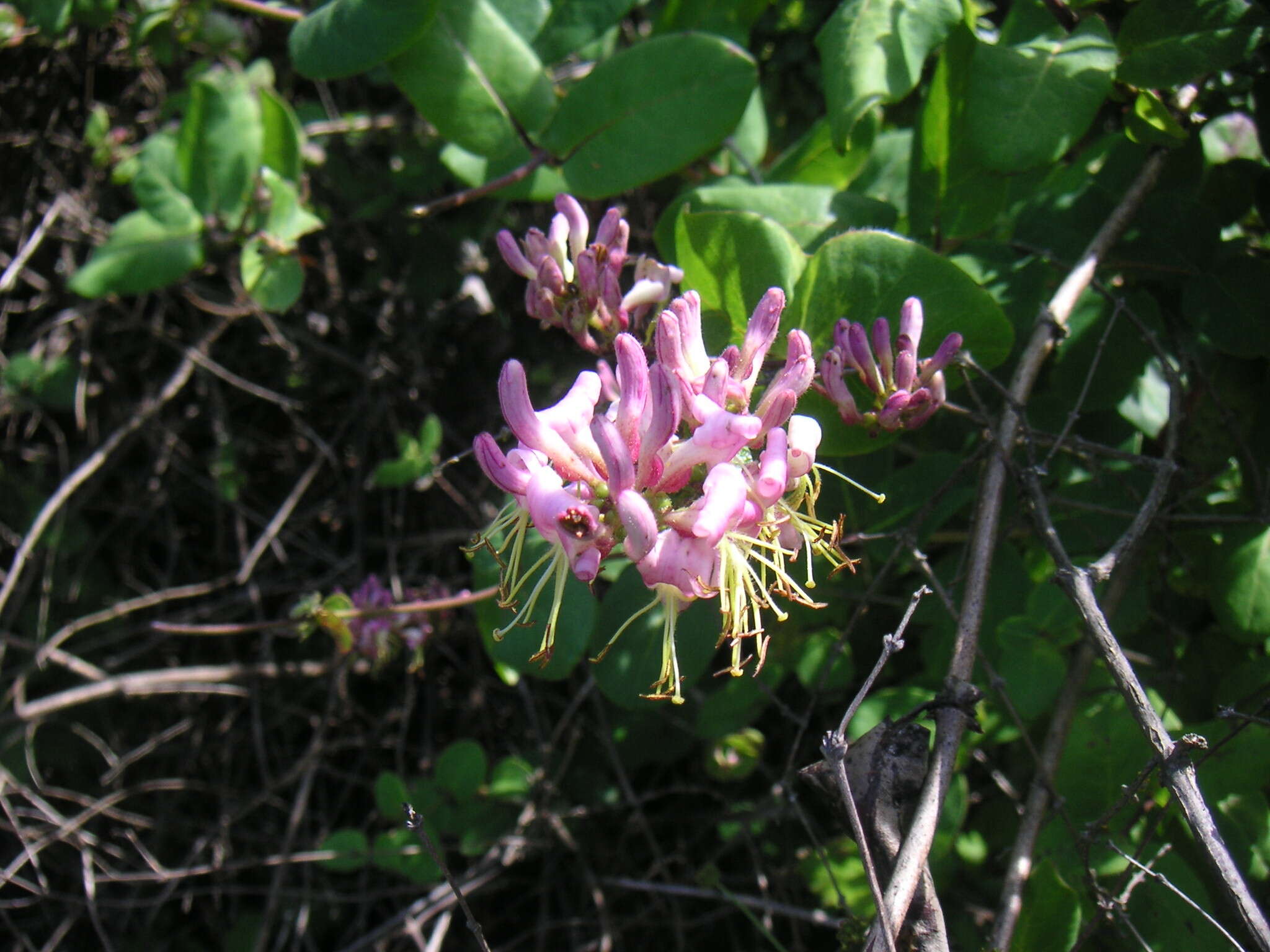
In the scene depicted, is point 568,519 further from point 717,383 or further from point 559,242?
point 559,242

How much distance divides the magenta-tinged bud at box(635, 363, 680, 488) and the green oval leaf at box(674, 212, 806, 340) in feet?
0.94

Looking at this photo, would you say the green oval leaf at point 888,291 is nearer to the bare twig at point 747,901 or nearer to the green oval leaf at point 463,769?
the bare twig at point 747,901

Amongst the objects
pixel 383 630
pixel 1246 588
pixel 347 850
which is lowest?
pixel 347 850

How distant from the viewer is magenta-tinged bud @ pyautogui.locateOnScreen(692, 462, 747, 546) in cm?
81

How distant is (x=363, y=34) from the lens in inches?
49.4

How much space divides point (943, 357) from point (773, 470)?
32 cm

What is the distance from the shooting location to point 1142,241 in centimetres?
141

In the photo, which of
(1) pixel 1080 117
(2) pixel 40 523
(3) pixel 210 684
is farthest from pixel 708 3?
(3) pixel 210 684

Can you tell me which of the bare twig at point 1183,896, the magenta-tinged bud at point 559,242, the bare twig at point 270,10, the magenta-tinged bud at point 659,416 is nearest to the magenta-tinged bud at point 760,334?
the magenta-tinged bud at point 659,416

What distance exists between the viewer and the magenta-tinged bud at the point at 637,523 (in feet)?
2.68

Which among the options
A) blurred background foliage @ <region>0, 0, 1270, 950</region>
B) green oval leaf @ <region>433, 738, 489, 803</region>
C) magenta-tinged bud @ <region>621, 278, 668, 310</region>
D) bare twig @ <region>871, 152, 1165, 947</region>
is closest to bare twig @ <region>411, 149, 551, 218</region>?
blurred background foliage @ <region>0, 0, 1270, 950</region>

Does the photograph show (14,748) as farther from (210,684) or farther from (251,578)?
(251,578)

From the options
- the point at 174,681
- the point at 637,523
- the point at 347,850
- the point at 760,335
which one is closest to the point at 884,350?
the point at 760,335

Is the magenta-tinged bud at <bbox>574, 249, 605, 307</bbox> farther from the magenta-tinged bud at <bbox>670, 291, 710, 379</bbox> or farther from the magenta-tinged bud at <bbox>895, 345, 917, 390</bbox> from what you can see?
the magenta-tinged bud at <bbox>895, 345, 917, 390</bbox>
